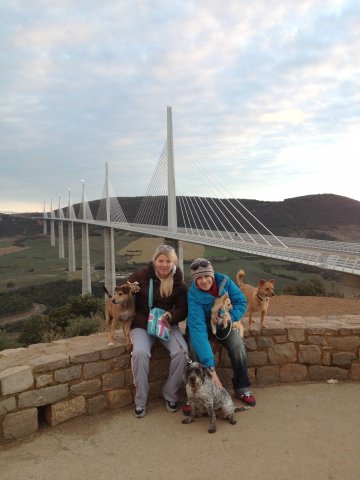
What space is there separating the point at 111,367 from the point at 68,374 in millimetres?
298

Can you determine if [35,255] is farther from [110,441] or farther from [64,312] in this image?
[110,441]

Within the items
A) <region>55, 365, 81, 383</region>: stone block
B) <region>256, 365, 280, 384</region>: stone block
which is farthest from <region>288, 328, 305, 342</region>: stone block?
<region>55, 365, 81, 383</region>: stone block

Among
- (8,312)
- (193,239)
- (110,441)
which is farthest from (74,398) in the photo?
(8,312)

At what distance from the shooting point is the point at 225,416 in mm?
2512

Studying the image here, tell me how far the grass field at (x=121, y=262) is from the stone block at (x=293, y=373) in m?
14.2

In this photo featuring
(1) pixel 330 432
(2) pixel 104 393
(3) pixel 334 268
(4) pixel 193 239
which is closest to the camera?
(1) pixel 330 432

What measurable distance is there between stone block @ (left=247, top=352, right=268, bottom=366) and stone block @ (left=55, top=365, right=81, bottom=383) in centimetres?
127

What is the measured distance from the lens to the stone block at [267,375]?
309 cm

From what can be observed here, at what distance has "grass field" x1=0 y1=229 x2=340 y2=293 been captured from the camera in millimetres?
26094

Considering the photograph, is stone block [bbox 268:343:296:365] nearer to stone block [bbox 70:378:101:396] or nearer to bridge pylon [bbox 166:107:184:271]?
stone block [bbox 70:378:101:396]

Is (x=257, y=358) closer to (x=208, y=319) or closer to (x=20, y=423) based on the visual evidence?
(x=208, y=319)

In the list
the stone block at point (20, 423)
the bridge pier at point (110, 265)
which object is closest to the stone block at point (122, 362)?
the stone block at point (20, 423)

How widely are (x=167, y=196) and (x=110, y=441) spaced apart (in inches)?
671

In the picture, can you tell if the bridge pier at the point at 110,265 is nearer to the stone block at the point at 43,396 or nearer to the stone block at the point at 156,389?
the stone block at the point at 156,389
